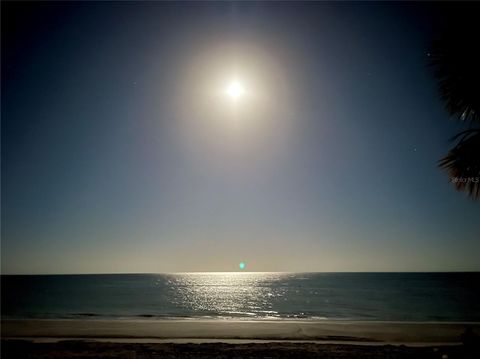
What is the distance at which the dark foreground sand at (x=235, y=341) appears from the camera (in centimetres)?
969

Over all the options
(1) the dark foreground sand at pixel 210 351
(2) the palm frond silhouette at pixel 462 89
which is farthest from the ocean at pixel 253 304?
(2) the palm frond silhouette at pixel 462 89

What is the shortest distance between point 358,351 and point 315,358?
209cm

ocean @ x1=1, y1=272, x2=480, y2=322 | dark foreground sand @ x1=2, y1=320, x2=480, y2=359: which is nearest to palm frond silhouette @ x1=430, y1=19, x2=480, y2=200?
dark foreground sand @ x1=2, y1=320, x2=480, y2=359

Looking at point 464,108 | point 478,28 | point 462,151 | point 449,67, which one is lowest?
point 462,151

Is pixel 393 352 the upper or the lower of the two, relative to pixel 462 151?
lower

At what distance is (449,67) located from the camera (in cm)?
561

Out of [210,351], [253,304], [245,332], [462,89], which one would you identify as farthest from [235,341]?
[253,304]

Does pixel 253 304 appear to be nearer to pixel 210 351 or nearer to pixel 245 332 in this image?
pixel 245 332

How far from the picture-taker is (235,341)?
12523 mm

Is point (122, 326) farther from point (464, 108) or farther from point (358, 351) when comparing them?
point (464, 108)

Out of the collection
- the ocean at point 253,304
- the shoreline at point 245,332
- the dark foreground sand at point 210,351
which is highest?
the dark foreground sand at point 210,351

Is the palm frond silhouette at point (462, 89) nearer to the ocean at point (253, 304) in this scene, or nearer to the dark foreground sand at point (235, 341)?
the dark foreground sand at point (235, 341)

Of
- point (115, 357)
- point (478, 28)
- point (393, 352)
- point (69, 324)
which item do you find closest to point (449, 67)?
point (478, 28)

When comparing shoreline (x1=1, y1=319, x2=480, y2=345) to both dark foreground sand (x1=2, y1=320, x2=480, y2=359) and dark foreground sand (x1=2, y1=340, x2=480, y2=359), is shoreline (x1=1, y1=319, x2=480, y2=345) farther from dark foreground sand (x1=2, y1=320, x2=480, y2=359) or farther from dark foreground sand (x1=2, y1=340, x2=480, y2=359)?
dark foreground sand (x1=2, y1=340, x2=480, y2=359)
